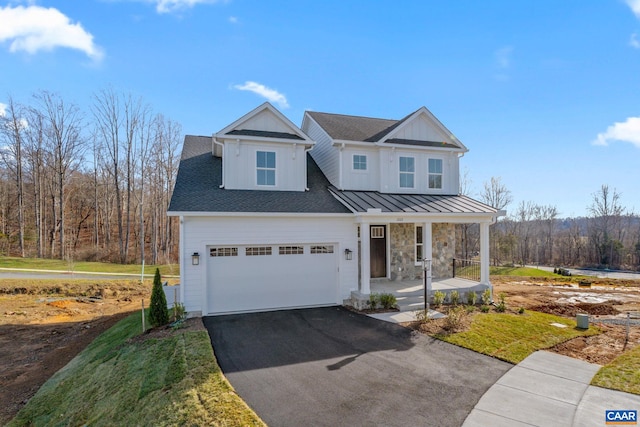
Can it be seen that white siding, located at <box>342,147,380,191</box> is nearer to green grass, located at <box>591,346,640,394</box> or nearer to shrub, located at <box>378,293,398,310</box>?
shrub, located at <box>378,293,398,310</box>

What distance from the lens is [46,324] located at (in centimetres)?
1223

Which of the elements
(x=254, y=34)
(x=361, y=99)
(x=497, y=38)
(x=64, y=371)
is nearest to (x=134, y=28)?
(x=254, y=34)

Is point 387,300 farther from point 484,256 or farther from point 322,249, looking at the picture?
point 484,256

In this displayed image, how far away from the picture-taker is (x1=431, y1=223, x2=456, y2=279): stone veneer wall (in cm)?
1367

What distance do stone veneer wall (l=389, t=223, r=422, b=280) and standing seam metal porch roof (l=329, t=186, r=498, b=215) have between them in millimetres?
1288

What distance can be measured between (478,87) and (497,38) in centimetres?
306

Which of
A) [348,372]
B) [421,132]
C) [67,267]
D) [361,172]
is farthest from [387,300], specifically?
[67,267]

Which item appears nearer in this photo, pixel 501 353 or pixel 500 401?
pixel 500 401

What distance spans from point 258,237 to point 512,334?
25.4ft

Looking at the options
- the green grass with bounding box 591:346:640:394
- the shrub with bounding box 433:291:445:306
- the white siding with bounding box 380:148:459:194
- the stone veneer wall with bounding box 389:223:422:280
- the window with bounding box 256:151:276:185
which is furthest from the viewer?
the white siding with bounding box 380:148:459:194

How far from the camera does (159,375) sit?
6.01 meters

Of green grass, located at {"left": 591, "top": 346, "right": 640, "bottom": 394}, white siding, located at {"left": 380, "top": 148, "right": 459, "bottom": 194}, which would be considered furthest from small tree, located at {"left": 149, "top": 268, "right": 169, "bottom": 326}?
green grass, located at {"left": 591, "top": 346, "right": 640, "bottom": 394}

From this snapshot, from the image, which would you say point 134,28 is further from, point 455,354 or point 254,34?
point 455,354

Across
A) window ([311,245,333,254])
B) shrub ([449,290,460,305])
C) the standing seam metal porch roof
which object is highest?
the standing seam metal porch roof
